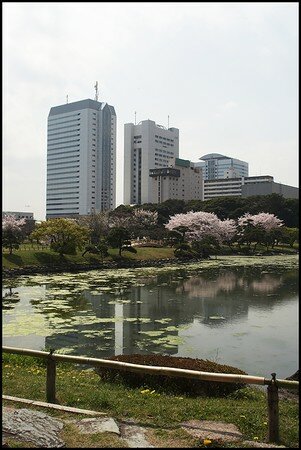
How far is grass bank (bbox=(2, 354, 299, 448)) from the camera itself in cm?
422

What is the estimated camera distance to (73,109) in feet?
252

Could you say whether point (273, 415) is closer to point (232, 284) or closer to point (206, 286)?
point (206, 286)

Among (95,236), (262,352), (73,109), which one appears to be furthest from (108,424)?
(73,109)

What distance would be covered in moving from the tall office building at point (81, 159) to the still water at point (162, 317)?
158ft

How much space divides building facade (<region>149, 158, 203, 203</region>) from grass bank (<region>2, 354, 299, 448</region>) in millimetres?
81943

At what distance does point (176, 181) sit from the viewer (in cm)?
9100

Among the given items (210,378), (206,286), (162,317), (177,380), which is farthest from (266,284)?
(210,378)

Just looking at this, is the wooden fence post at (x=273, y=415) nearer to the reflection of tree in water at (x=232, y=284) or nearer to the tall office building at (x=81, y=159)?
the reflection of tree in water at (x=232, y=284)

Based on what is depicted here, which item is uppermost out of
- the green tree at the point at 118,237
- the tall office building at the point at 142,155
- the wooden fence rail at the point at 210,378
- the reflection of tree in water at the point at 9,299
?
the tall office building at the point at 142,155

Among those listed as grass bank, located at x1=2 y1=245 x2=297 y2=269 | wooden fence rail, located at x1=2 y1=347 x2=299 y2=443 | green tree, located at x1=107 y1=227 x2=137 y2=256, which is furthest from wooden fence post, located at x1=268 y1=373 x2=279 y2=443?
green tree, located at x1=107 y1=227 x2=137 y2=256

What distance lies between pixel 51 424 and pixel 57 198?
84015mm

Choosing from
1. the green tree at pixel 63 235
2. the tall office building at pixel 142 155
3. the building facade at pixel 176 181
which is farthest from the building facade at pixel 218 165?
the green tree at pixel 63 235

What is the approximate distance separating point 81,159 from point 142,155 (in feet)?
77.4

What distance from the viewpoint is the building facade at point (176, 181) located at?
88.9 meters
